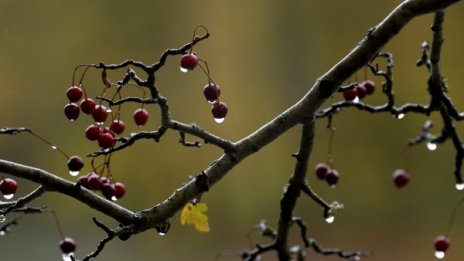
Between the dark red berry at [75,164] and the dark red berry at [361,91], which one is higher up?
the dark red berry at [361,91]

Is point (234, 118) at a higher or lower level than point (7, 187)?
higher

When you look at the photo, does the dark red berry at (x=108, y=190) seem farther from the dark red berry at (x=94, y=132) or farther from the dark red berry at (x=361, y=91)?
the dark red berry at (x=361, y=91)

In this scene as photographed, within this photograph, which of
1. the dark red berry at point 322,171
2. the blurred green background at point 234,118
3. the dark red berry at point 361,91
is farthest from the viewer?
the blurred green background at point 234,118

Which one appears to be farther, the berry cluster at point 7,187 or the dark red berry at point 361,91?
the dark red berry at point 361,91

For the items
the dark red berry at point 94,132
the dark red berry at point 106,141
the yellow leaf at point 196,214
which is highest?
the dark red berry at point 94,132

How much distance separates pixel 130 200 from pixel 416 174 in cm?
71

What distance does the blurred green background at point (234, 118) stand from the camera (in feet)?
4.69

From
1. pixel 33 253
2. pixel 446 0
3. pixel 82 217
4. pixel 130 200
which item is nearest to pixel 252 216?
pixel 130 200

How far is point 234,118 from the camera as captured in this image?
1.52 m

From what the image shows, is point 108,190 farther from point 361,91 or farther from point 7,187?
point 361,91

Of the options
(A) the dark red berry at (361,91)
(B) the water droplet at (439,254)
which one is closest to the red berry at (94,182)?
(A) the dark red berry at (361,91)

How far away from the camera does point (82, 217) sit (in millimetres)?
1485

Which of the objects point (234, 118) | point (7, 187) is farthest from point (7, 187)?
point (234, 118)

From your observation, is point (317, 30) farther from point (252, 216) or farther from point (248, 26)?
point (252, 216)
